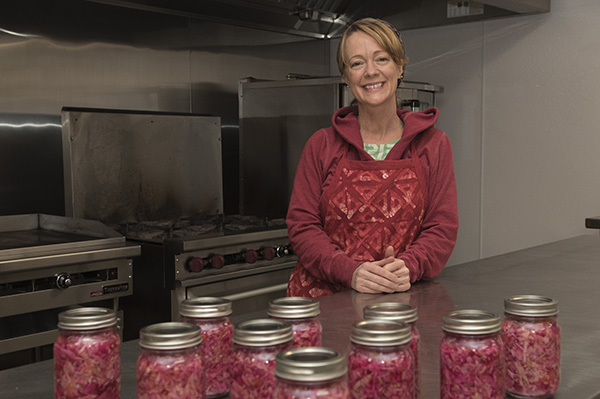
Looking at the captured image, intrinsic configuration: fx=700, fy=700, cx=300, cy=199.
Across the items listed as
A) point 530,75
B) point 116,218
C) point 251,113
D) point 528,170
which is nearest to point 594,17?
point 530,75

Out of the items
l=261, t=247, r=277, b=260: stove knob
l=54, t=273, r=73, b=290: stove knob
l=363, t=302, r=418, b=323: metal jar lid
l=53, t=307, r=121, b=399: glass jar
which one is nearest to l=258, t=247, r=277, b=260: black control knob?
l=261, t=247, r=277, b=260: stove knob

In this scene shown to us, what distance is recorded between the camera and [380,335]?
2.44 feet

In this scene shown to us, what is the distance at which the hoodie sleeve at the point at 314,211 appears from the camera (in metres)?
1.74

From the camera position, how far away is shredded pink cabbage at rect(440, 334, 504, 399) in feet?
2.64

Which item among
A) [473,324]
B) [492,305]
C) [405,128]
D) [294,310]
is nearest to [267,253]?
[405,128]

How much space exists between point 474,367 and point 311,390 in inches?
9.4

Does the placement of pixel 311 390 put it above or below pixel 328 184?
below

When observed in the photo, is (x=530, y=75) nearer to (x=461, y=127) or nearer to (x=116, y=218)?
(x=461, y=127)

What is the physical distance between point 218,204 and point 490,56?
1590mm

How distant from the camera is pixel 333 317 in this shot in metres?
1.32

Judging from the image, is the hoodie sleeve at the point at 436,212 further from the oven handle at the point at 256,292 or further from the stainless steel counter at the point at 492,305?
the oven handle at the point at 256,292

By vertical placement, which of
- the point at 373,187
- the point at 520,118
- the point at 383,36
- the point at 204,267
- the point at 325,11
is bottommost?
the point at 204,267

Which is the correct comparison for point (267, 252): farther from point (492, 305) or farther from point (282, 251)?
point (492, 305)

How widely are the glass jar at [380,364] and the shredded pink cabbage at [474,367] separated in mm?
77
